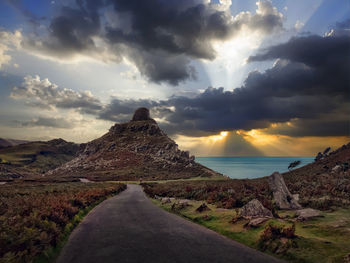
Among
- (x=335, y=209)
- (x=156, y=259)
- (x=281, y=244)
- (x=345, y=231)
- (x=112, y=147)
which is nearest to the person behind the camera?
(x=156, y=259)

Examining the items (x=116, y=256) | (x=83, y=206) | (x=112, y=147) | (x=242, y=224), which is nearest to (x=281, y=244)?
(x=242, y=224)

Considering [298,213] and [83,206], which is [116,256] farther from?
[83,206]

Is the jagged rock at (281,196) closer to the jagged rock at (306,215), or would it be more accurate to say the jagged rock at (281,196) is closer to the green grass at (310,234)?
the green grass at (310,234)

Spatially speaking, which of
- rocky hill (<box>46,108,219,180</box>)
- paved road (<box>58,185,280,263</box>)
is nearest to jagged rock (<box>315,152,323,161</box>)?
rocky hill (<box>46,108,219,180</box>)

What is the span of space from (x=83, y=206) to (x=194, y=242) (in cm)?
1699

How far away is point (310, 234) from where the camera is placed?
13.2 meters

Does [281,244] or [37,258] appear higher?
[281,244]

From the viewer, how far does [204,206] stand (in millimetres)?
22219

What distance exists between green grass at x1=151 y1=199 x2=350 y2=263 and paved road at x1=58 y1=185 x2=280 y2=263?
874 mm

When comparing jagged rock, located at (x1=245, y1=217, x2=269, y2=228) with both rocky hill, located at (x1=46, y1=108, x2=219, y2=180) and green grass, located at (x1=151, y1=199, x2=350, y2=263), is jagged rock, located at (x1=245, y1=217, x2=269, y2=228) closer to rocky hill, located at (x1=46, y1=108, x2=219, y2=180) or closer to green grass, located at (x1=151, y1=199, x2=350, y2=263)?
green grass, located at (x1=151, y1=199, x2=350, y2=263)

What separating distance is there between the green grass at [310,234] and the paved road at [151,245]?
0.87 metres

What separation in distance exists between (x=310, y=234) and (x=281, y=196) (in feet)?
31.1

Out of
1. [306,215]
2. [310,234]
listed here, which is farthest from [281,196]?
[310,234]

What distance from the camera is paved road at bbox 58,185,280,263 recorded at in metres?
10.7
